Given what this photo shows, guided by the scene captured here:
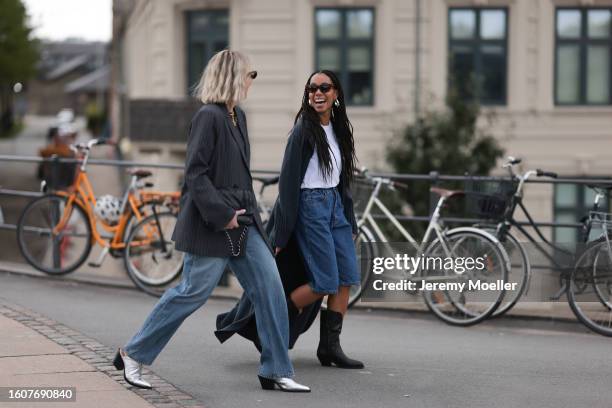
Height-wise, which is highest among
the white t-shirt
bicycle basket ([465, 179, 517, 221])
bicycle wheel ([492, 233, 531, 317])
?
the white t-shirt

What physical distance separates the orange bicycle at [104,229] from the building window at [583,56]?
43.3ft

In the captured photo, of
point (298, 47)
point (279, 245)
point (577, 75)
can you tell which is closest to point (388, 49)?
point (298, 47)

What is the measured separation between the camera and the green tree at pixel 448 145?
61.9 ft

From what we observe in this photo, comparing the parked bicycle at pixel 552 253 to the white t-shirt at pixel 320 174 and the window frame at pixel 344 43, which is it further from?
the window frame at pixel 344 43

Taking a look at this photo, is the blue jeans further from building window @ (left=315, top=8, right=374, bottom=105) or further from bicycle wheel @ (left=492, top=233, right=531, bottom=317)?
building window @ (left=315, top=8, right=374, bottom=105)

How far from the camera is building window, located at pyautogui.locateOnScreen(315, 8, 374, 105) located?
21969 mm

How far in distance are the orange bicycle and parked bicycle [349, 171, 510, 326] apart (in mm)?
1835

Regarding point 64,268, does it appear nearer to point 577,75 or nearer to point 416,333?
point 416,333

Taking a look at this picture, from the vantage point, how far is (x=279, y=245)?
720 centimetres

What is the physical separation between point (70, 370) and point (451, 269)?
10.5ft

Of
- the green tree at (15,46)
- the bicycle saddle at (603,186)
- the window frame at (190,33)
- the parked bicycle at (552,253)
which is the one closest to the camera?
the parked bicycle at (552,253)

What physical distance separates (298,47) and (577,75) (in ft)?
17.4

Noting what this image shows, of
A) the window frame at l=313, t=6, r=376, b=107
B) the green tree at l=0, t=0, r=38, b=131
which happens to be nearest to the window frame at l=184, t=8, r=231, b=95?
the window frame at l=313, t=6, r=376, b=107

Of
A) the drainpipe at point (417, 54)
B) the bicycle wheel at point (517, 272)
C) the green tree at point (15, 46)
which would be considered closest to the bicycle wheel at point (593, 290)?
the bicycle wheel at point (517, 272)
